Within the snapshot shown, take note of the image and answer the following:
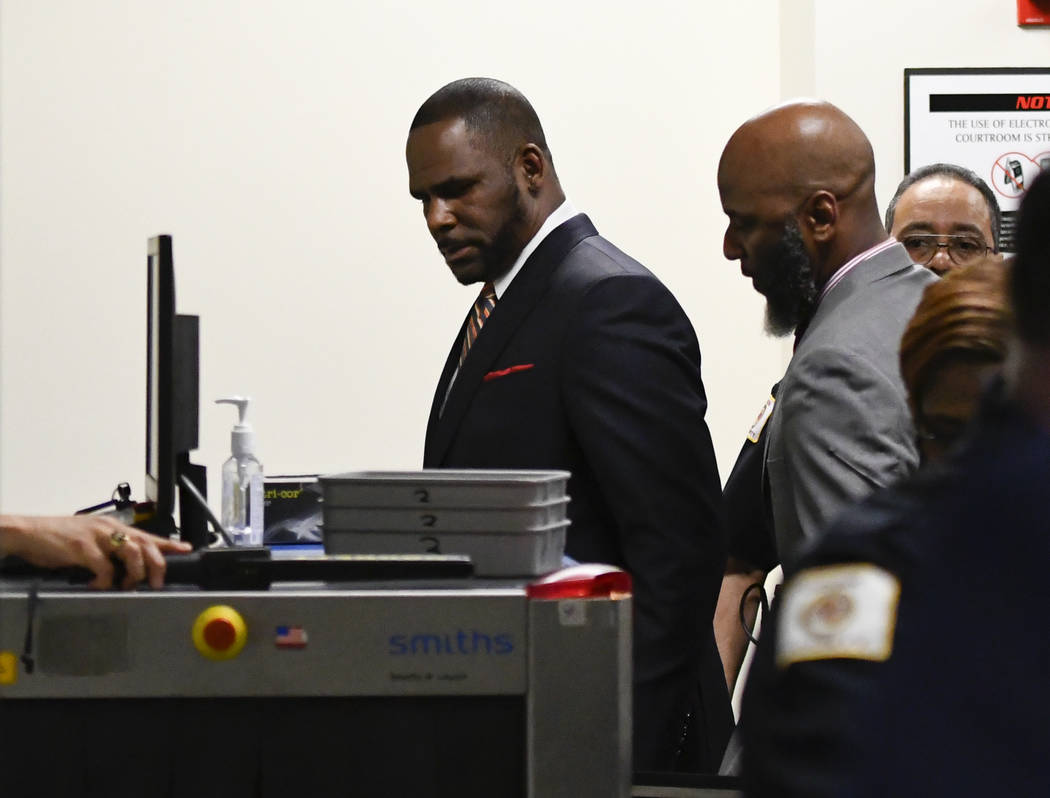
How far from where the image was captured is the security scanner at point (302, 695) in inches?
38.1

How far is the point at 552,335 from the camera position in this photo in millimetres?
1782

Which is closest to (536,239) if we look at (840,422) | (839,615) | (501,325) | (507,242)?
(507,242)

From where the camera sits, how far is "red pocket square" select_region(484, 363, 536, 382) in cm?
177

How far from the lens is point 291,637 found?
38.1 inches

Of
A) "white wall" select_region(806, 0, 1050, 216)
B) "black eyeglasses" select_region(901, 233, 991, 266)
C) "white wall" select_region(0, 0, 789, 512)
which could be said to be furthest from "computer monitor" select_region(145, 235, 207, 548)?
"white wall" select_region(806, 0, 1050, 216)

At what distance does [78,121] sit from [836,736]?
10.6 ft

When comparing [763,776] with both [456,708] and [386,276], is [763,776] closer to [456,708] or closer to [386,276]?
[456,708]

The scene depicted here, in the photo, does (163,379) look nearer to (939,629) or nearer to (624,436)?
(624,436)

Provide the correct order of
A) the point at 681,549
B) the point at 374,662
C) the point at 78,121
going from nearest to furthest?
1. the point at 374,662
2. the point at 681,549
3. the point at 78,121

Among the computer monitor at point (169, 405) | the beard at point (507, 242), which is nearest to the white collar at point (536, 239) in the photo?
the beard at point (507, 242)

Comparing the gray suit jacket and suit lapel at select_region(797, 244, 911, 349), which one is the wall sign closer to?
suit lapel at select_region(797, 244, 911, 349)

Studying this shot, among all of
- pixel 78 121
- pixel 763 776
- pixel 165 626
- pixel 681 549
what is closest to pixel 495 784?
pixel 165 626

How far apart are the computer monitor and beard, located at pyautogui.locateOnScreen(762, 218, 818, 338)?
88 cm

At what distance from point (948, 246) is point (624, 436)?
1.27m
